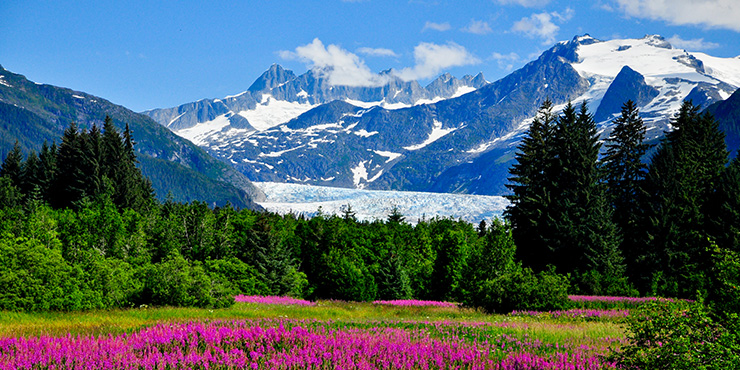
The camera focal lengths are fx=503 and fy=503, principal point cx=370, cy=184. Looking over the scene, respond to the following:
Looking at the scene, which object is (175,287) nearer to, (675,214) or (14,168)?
(675,214)

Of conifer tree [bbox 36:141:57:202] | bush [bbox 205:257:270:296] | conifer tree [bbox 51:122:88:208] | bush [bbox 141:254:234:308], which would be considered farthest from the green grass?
conifer tree [bbox 36:141:57:202]

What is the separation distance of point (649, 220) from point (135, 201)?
57802mm

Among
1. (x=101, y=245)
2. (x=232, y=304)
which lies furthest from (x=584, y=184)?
(x=101, y=245)

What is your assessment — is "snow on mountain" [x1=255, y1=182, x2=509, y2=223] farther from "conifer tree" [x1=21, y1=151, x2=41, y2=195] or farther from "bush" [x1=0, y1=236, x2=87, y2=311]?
"bush" [x1=0, y1=236, x2=87, y2=311]

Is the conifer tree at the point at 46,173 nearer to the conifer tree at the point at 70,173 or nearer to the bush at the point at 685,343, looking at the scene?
the conifer tree at the point at 70,173

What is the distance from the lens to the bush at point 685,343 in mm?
5336

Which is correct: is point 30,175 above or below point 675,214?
above

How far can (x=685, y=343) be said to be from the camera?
5.36 m

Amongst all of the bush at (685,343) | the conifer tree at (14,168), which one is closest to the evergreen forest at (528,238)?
the bush at (685,343)

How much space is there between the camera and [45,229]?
3078 centimetres

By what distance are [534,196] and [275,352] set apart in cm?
4004

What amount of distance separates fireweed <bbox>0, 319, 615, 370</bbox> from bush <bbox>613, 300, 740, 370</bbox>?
1.26 meters

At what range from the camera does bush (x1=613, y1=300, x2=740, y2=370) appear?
5336 millimetres

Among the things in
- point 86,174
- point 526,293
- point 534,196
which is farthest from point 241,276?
point 86,174
